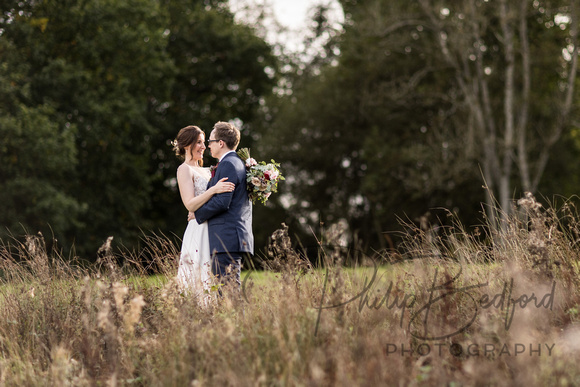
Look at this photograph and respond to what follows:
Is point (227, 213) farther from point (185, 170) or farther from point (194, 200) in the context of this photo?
point (185, 170)

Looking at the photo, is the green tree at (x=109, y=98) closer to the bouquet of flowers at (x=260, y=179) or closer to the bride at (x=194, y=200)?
the bride at (x=194, y=200)

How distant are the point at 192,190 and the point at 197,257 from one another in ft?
2.37

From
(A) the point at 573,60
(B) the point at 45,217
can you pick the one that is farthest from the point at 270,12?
(B) the point at 45,217

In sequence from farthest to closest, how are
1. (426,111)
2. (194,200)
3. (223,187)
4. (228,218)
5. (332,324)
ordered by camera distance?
(426,111)
(194,200)
(228,218)
(223,187)
(332,324)

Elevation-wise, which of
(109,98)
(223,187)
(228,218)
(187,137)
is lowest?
(228,218)

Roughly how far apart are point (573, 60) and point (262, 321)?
2137cm

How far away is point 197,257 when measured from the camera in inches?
249

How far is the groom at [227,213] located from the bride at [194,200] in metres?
0.09

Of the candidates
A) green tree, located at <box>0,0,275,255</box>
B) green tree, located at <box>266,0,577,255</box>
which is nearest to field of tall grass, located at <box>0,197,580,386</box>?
green tree, located at <box>0,0,275,255</box>

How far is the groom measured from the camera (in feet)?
19.7

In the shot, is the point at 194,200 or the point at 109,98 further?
the point at 109,98

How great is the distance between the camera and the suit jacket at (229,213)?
5.98 m

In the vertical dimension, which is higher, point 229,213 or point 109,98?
point 109,98

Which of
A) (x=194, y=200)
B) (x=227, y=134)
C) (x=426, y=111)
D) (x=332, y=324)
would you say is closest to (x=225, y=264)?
(x=194, y=200)
